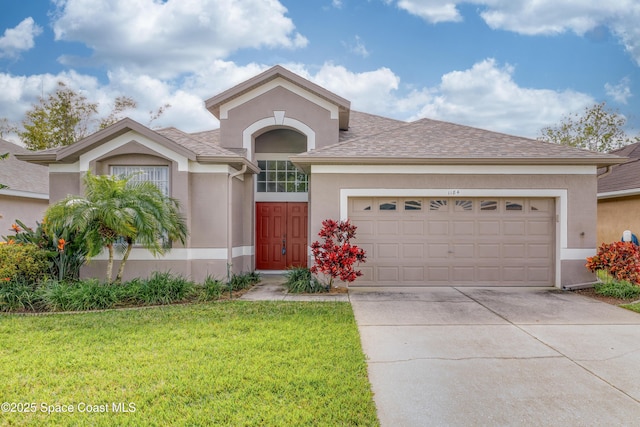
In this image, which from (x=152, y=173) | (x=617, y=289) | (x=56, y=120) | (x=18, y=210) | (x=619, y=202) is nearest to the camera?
(x=617, y=289)

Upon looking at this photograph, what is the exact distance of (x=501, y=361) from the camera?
512 cm

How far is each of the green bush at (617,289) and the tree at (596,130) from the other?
20112 millimetres

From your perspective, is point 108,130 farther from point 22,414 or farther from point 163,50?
point 163,50

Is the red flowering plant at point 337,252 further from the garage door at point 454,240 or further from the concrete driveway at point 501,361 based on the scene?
the concrete driveway at point 501,361

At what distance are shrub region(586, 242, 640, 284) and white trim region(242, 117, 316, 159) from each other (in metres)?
8.23

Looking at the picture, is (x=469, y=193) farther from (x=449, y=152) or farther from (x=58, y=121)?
(x=58, y=121)

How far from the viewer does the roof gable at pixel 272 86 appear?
12.2 metres

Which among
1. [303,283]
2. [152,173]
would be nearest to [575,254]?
[303,283]

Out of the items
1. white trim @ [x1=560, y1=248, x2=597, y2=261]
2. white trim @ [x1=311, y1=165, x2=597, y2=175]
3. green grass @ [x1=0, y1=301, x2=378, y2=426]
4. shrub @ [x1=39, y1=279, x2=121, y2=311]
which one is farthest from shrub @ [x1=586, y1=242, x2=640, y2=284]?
shrub @ [x1=39, y1=279, x2=121, y2=311]

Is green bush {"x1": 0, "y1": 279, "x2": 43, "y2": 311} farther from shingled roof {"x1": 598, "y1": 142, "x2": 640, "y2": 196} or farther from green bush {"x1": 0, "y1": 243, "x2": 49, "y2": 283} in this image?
shingled roof {"x1": 598, "y1": 142, "x2": 640, "y2": 196}

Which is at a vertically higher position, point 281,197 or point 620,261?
point 281,197

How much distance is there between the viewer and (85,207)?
27.9ft

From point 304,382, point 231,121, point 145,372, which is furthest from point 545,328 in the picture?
point 231,121

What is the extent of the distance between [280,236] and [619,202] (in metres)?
11.9
